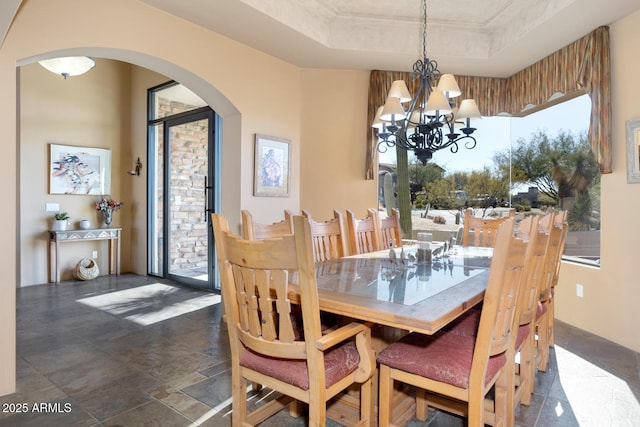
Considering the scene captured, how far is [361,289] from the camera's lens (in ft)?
5.49

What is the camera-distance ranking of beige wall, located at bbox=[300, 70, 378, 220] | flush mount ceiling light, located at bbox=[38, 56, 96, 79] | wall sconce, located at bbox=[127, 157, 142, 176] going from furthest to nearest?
→ wall sconce, located at bbox=[127, 157, 142, 176]
beige wall, located at bbox=[300, 70, 378, 220]
flush mount ceiling light, located at bbox=[38, 56, 96, 79]

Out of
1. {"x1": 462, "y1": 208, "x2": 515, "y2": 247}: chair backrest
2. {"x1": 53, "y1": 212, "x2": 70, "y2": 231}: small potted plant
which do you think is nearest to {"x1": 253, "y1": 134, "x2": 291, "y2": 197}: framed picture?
{"x1": 462, "y1": 208, "x2": 515, "y2": 247}: chair backrest

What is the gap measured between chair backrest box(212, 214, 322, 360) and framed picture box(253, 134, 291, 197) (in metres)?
2.26

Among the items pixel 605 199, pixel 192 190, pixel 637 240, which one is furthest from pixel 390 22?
pixel 192 190

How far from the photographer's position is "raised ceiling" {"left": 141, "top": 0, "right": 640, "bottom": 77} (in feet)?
10.1

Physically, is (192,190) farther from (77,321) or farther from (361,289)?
(361,289)

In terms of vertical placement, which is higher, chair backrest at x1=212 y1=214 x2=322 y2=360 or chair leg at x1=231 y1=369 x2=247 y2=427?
chair backrest at x1=212 y1=214 x2=322 y2=360

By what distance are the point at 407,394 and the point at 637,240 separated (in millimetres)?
2478

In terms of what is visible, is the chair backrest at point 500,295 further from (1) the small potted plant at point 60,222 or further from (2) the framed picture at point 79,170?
(2) the framed picture at point 79,170

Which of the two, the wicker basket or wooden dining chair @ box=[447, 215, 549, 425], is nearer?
wooden dining chair @ box=[447, 215, 549, 425]

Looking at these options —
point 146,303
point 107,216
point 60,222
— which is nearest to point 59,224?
point 60,222

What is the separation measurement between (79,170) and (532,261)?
6.12 m

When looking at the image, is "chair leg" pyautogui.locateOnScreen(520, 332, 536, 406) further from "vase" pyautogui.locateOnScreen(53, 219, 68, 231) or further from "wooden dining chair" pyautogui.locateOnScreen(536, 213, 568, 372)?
"vase" pyautogui.locateOnScreen(53, 219, 68, 231)

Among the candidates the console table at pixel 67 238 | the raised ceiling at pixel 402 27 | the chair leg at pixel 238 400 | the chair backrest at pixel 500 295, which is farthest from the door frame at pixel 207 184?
the chair backrest at pixel 500 295
